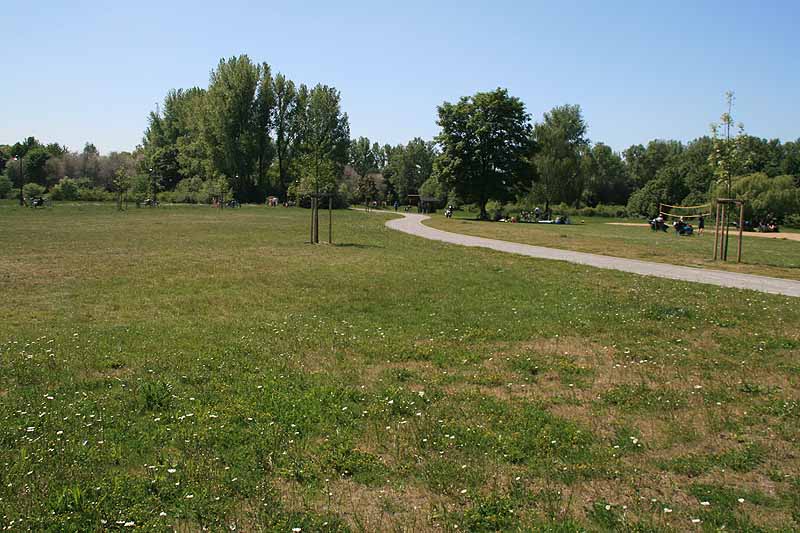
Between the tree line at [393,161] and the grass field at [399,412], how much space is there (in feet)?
112

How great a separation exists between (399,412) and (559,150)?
8150 centimetres

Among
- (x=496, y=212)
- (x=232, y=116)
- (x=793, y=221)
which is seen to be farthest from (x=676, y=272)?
(x=232, y=116)

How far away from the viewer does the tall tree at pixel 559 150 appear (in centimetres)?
8175

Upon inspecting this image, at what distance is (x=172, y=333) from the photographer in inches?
356

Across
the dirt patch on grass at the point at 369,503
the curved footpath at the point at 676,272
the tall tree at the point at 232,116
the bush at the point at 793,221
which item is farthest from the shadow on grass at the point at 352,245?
the tall tree at the point at 232,116

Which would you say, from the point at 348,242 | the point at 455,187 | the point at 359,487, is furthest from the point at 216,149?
the point at 359,487

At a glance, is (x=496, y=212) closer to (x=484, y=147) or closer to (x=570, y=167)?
(x=484, y=147)

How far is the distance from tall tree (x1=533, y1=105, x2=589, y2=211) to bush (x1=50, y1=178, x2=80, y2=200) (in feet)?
193

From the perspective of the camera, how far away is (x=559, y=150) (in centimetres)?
8300

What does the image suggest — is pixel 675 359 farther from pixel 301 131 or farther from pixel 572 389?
pixel 301 131

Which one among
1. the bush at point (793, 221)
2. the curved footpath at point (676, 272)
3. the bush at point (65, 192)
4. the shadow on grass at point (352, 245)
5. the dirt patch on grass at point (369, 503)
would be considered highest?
the bush at point (65, 192)

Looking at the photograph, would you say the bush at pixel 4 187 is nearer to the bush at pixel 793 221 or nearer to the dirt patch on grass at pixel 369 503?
the dirt patch on grass at pixel 369 503

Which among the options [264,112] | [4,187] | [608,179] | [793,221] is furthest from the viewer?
[608,179]

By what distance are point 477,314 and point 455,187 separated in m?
53.8
